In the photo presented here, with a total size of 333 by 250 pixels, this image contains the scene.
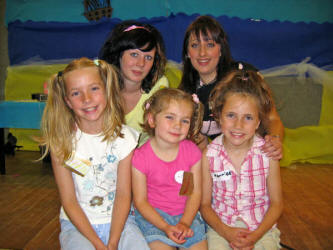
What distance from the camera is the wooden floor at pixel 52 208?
182 centimetres

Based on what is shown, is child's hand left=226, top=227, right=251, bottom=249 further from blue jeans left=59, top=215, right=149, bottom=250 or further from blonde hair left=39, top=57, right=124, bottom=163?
blonde hair left=39, top=57, right=124, bottom=163

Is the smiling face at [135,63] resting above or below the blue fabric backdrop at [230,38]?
below

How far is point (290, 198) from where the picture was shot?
8.23 feet

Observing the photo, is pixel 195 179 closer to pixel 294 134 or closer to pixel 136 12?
pixel 294 134

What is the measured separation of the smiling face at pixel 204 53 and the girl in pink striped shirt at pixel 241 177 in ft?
1.31

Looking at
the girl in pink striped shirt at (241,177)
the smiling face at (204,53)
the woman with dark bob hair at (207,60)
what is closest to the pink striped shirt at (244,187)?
the girl in pink striped shirt at (241,177)

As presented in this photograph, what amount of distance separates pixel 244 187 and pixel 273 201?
0.16m

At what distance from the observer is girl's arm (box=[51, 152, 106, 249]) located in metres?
1.31

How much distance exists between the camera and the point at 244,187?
1.45 metres

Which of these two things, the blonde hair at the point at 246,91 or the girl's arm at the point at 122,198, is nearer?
the girl's arm at the point at 122,198

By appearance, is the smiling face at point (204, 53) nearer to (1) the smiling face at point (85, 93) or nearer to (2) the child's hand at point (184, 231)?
(1) the smiling face at point (85, 93)

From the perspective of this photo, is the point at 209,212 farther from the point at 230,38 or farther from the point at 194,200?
the point at 230,38

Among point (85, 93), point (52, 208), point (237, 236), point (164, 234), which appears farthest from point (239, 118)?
point (52, 208)

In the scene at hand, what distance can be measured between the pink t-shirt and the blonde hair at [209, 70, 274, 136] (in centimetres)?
36
